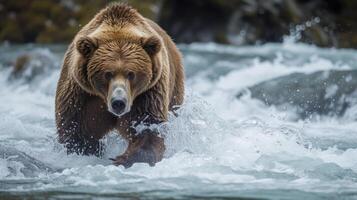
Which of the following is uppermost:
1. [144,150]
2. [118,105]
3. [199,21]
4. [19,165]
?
[199,21]

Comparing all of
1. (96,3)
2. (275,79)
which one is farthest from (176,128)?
(96,3)

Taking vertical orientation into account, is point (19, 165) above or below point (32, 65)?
below

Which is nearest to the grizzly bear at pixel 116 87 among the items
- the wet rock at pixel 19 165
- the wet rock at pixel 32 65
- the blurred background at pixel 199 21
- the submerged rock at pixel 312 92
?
the wet rock at pixel 19 165

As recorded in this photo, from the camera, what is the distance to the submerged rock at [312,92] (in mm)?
11430

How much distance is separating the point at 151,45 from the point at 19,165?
155 cm

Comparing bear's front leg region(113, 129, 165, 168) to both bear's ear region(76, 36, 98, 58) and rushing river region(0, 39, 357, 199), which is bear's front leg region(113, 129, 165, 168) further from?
bear's ear region(76, 36, 98, 58)

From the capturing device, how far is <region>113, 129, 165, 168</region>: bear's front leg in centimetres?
693

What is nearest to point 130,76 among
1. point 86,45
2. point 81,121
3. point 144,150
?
point 86,45

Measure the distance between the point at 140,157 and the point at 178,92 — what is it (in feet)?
5.45

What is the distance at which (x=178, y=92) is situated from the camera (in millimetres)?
8461

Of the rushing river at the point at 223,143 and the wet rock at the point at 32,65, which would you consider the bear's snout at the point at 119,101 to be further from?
the wet rock at the point at 32,65

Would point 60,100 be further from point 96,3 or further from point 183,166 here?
point 96,3

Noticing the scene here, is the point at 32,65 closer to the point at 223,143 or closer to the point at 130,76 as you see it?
the point at 223,143

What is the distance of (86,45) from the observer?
6.84 m
